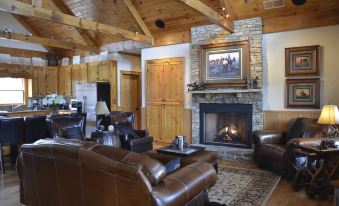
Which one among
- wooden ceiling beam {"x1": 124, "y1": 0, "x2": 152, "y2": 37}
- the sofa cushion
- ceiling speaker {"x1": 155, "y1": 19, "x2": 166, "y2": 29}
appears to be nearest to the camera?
the sofa cushion

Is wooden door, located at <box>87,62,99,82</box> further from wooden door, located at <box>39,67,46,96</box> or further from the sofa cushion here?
the sofa cushion

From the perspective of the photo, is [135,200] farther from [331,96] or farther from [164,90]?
[164,90]

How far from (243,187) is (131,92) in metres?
5.61

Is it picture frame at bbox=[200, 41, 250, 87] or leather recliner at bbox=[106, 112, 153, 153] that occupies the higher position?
picture frame at bbox=[200, 41, 250, 87]

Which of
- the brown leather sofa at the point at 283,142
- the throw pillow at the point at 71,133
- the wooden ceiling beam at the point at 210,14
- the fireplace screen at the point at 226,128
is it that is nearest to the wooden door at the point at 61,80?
the throw pillow at the point at 71,133

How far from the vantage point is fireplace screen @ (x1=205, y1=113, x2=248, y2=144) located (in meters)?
6.17

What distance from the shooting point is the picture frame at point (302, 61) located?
17.4 feet

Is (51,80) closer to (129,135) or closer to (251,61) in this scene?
(129,135)

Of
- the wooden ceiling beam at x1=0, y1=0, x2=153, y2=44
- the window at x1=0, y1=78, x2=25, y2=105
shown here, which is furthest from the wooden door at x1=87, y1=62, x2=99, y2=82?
the window at x1=0, y1=78, x2=25, y2=105

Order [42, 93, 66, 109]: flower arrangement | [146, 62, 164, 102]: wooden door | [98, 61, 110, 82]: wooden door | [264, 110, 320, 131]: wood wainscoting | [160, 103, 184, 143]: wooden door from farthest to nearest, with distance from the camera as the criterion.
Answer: [98, 61, 110, 82]: wooden door, [146, 62, 164, 102]: wooden door, [160, 103, 184, 143]: wooden door, [42, 93, 66, 109]: flower arrangement, [264, 110, 320, 131]: wood wainscoting

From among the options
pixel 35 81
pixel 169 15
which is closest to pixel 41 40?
pixel 35 81

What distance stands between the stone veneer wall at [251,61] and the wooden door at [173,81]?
52cm

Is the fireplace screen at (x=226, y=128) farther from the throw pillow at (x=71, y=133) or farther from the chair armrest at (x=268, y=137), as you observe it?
the throw pillow at (x=71, y=133)

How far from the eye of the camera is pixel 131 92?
888cm
